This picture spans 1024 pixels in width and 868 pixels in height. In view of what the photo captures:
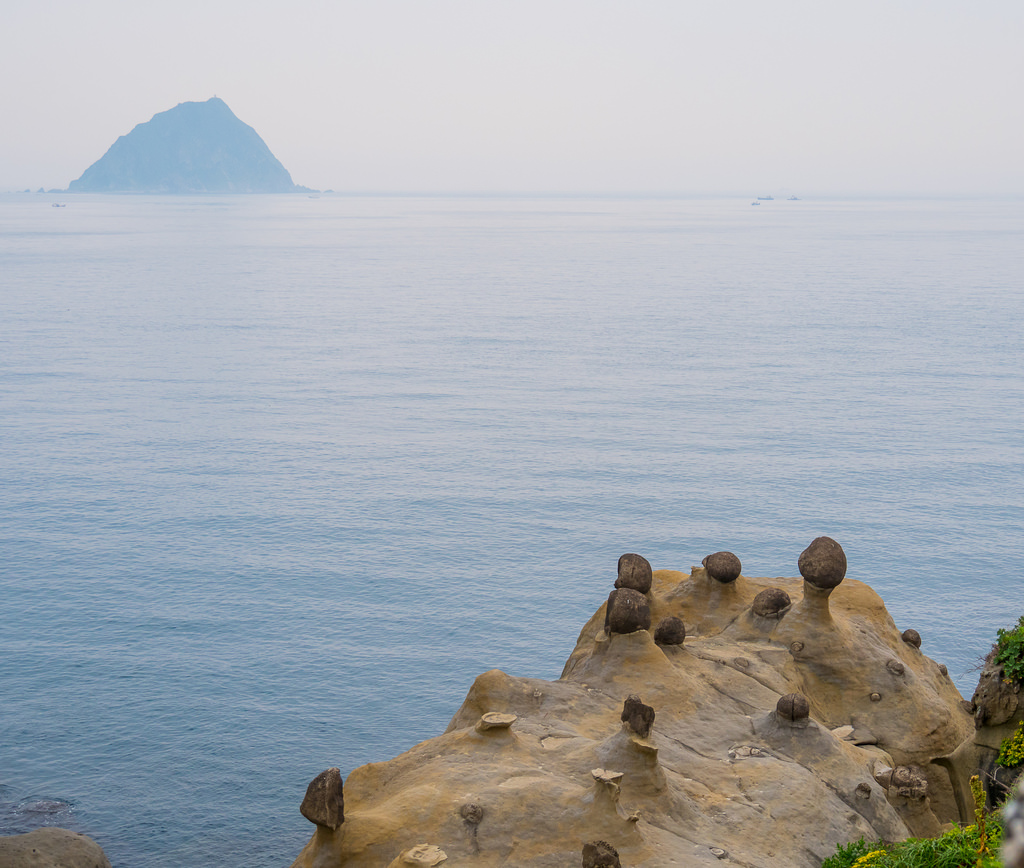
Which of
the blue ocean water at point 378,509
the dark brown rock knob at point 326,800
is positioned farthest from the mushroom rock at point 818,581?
the blue ocean water at point 378,509

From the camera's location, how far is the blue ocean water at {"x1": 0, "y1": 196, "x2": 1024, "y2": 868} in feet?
145

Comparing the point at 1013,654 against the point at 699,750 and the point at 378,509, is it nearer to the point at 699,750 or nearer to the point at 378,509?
the point at 699,750

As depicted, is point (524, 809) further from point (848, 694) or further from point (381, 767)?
point (848, 694)

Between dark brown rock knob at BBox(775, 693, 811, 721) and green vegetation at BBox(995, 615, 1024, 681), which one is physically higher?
green vegetation at BBox(995, 615, 1024, 681)

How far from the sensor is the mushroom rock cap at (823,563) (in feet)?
85.4

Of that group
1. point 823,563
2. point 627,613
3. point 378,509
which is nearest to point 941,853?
point 627,613

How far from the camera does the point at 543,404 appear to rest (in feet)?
304

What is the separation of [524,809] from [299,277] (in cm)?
17412

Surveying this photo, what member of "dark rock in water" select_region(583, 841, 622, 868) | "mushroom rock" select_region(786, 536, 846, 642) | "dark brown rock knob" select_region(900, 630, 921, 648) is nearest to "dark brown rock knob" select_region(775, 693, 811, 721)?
"mushroom rock" select_region(786, 536, 846, 642)

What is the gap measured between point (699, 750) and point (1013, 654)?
7.15m

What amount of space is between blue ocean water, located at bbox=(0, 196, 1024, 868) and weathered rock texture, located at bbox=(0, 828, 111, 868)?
8283mm

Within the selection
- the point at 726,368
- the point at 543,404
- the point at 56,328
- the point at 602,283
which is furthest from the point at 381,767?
the point at 602,283

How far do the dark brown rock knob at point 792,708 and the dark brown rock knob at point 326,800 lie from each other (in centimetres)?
1055

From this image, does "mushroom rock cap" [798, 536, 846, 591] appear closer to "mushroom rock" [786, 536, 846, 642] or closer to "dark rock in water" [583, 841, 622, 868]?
"mushroom rock" [786, 536, 846, 642]
